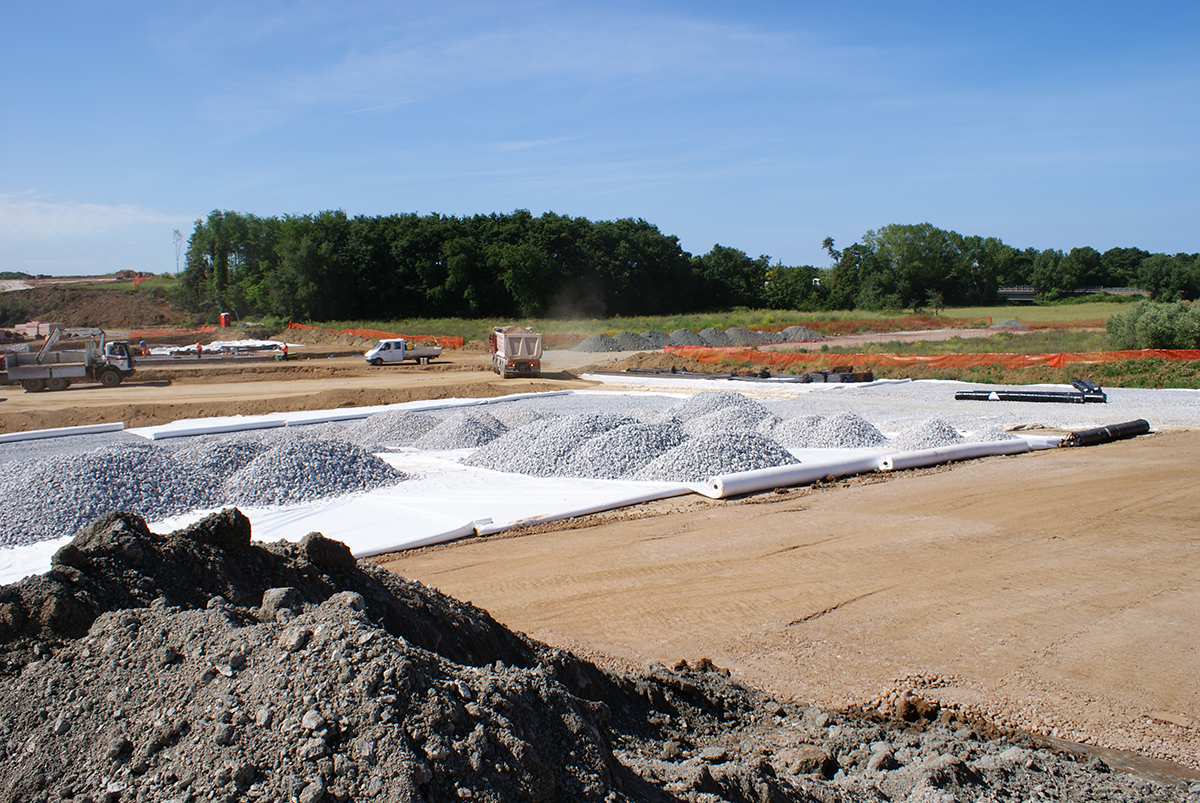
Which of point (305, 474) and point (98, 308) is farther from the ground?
point (98, 308)

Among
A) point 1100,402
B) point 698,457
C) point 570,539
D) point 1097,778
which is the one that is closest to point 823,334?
point 1100,402

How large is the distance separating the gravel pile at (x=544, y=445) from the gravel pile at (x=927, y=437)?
522 centimetres

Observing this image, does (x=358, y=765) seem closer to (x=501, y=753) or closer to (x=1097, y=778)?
(x=501, y=753)

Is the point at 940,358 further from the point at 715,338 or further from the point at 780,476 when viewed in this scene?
the point at 780,476

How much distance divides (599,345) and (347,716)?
39527 mm

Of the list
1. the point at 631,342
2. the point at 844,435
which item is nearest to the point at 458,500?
the point at 844,435

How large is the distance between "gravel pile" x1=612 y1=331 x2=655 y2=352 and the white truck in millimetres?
10158

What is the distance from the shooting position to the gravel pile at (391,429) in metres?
15.2

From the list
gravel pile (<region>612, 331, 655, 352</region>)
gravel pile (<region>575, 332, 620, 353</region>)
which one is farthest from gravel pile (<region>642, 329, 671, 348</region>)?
gravel pile (<region>575, 332, 620, 353</region>)

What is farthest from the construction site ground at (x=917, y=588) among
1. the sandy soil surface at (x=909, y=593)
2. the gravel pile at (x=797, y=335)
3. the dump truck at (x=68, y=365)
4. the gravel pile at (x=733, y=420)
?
the gravel pile at (x=797, y=335)

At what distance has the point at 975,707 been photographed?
5.13m

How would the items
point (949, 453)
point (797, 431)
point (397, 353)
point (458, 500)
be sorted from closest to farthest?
point (458, 500) → point (949, 453) → point (797, 431) → point (397, 353)

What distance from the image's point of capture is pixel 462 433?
586 inches

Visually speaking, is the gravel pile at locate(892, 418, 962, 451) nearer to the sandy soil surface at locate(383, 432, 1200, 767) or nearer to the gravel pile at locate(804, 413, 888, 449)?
the gravel pile at locate(804, 413, 888, 449)
